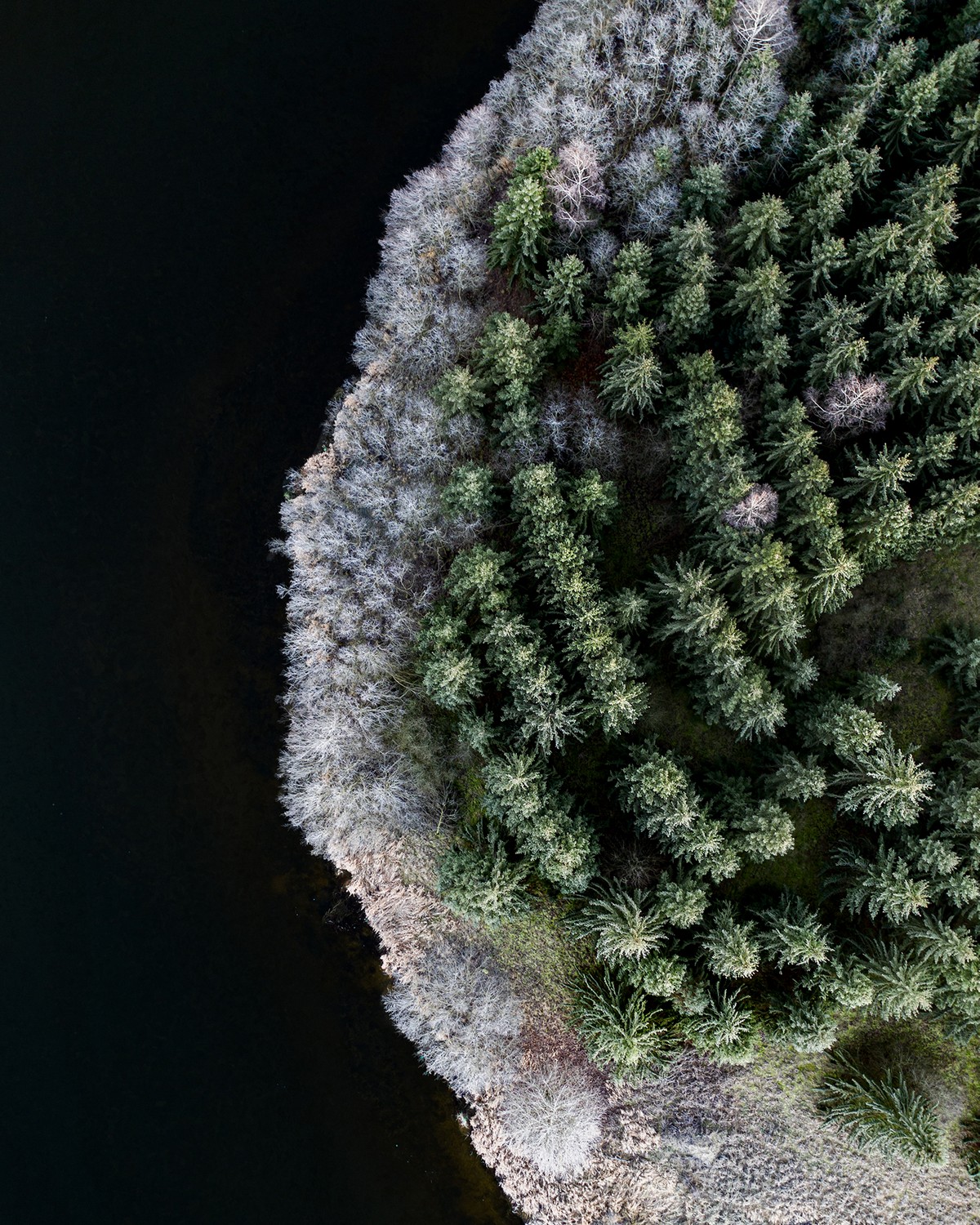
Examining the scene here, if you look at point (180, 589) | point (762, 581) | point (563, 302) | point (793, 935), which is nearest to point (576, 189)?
point (563, 302)

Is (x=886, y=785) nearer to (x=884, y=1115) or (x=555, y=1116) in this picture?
(x=884, y=1115)

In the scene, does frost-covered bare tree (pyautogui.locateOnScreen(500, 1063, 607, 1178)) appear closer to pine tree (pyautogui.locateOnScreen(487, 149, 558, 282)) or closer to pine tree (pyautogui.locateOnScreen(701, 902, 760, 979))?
pine tree (pyautogui.locateOnScreen(701, 902, 760, 979))

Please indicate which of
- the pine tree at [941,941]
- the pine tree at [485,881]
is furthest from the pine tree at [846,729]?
the pine tree at [485,881]

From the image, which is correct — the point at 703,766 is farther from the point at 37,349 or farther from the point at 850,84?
the point at 37,349

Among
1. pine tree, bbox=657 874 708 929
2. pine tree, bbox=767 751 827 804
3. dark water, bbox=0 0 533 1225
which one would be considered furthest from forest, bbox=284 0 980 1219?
dark water, bbox=0 0 533 1225

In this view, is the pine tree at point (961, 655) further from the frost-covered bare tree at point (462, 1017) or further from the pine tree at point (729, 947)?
the frost-covered bare tree at point (462, 1017)

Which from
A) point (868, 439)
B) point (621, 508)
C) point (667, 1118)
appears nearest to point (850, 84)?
point (868, 439)
